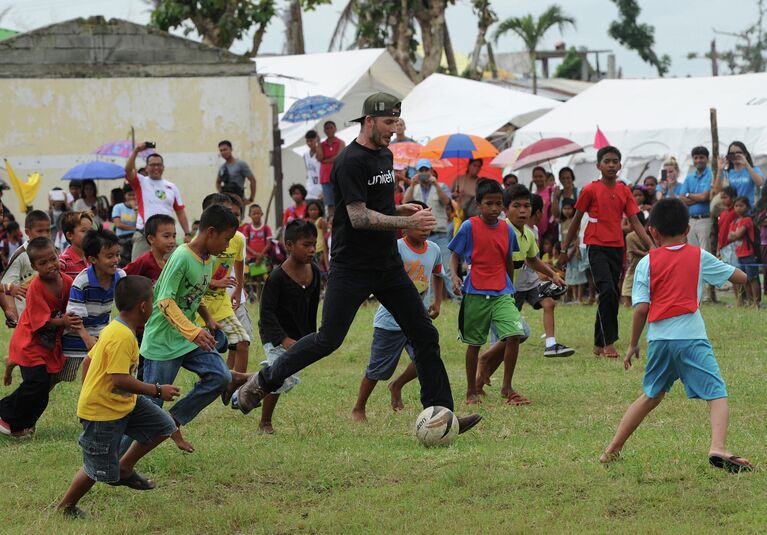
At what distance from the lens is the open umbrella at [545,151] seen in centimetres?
1944

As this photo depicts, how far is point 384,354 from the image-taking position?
8914 millimetres

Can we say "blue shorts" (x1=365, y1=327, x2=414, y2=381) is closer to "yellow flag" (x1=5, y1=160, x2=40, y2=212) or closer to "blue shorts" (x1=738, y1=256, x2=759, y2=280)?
"blue shorts" (x1=738, y1=256, x2=759, y2=280)

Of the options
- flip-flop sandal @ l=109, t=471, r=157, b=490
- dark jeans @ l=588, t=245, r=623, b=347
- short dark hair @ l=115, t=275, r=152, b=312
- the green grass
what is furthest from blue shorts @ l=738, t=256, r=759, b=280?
short dark hair @ l=115, t=275, r=152, b=312

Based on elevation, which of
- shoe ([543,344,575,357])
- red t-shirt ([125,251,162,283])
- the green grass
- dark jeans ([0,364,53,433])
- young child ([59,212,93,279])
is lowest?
shoe ([543,344,575,357])

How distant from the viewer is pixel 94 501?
674 cm

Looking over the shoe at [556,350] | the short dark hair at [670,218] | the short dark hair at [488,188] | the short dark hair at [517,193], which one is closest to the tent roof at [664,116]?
the shoe at [556,350]

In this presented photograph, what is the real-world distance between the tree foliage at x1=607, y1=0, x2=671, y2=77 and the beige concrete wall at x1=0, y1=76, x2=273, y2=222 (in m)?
46.0

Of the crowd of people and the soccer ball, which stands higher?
the crowd of people

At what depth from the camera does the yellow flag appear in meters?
22.3

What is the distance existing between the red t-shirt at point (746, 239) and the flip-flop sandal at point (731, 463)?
9.44m

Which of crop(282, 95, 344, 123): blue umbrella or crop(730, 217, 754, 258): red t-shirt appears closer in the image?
crop(730, 217, 754, 258): red t-shirt

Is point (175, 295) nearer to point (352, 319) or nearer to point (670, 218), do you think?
point (352, 319)

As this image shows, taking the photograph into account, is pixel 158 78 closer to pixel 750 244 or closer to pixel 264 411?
pixel 750 244

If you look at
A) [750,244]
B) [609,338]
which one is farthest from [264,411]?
[750,244]
